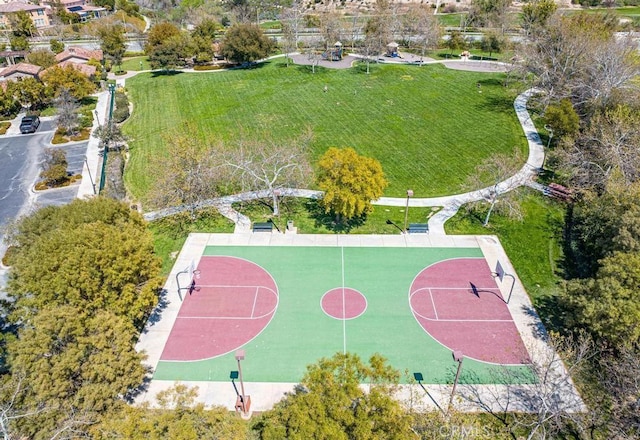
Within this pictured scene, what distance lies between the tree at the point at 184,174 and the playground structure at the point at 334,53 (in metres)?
57.3

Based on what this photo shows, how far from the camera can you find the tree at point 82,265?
24688 mm

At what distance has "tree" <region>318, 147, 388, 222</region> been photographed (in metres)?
35.7

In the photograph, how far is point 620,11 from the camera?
123500 mm

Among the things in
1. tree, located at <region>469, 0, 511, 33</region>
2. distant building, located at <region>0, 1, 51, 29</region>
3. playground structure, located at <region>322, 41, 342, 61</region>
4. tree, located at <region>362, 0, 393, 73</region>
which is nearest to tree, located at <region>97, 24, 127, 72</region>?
playground structure, located at <region>322, 41, 342, 61</region>

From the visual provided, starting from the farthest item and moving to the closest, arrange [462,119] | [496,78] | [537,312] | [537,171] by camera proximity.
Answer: [496,78] → [462,119] → [537,171] → [537,312]

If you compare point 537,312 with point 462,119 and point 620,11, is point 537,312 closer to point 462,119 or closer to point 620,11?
point 462,119

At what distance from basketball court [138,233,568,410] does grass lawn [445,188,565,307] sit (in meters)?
1.08

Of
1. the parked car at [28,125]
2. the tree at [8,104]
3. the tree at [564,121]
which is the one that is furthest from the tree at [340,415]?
the tree at [8,104]

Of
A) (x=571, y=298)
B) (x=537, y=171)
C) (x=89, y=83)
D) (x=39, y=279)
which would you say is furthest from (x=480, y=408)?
(x=89, y=83)

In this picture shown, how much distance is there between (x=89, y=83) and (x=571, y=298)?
242ft

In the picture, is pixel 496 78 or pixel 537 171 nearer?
pixel 537 171

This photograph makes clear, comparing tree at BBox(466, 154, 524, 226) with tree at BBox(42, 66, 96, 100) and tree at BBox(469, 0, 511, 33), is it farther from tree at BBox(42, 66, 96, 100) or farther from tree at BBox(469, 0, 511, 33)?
tree at BBox(42, 66, 96, 100)

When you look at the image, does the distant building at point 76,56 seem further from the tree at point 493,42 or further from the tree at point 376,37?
the tree at point 493,42

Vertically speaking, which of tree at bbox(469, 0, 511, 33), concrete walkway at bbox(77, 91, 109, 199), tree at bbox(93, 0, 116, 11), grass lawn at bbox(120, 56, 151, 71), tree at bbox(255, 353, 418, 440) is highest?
tree at bbox(469, 0, 511, 33)
